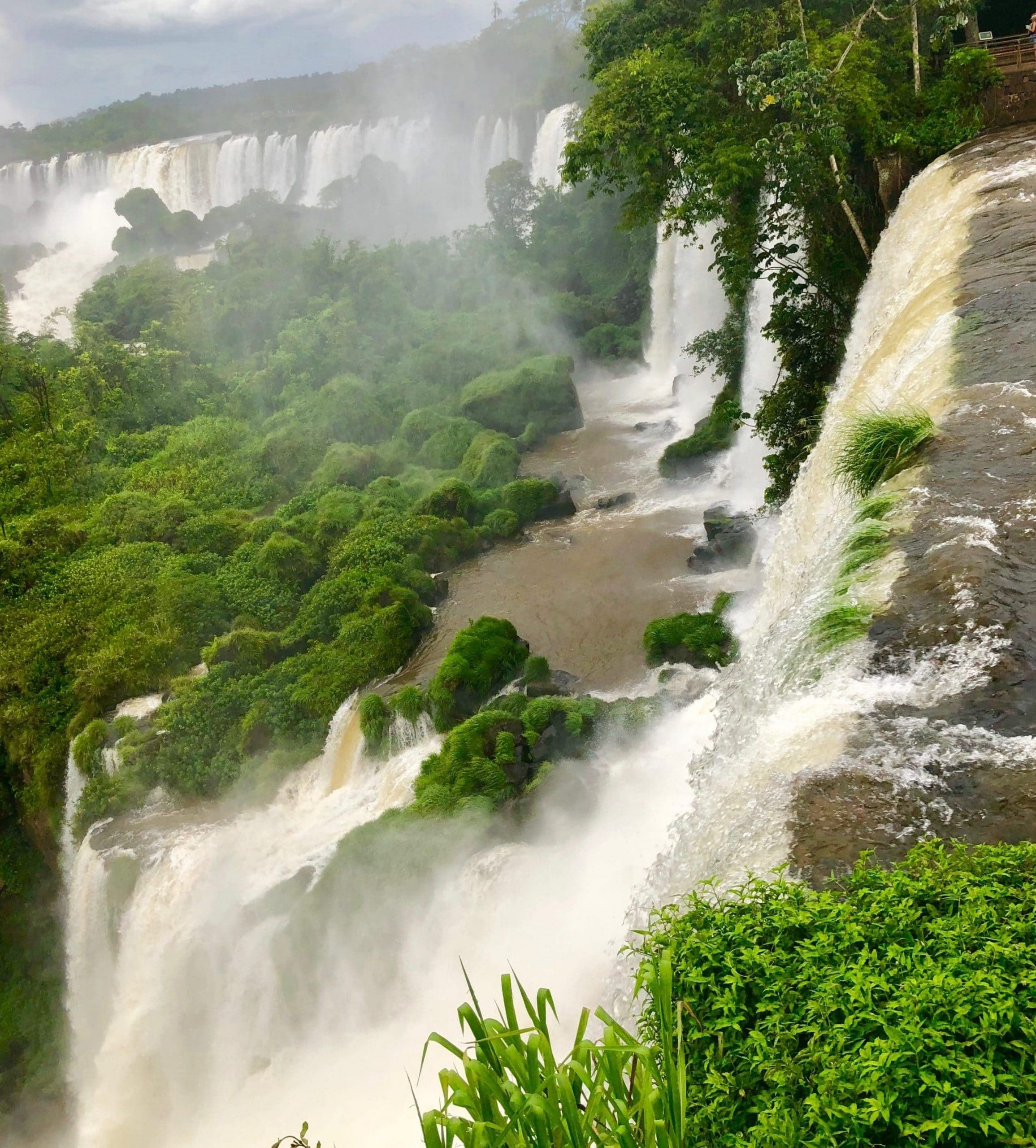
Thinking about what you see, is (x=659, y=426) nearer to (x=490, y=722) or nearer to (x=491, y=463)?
(x=491, y=463)

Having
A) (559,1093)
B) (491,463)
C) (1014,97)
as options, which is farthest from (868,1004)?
(491,463)

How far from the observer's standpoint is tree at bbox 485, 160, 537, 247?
30.5 metres

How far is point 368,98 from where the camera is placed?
46375mm

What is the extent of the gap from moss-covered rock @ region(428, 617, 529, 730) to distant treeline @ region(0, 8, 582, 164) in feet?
91.9

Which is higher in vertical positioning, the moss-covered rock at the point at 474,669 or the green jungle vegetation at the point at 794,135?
the green jungle vegetation at the point at 794,135

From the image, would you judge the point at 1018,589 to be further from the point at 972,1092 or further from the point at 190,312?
the point at 190,312

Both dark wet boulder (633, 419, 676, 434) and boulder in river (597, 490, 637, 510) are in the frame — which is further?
dark wet boulder (633, 419, 676, 434)

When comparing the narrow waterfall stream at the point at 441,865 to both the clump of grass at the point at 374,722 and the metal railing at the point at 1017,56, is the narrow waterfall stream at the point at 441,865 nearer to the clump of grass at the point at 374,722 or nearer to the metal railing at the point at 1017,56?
the clump of grass at the point at 374,722

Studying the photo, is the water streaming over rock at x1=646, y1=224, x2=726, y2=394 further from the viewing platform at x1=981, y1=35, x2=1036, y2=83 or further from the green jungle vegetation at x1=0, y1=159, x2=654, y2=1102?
the viewing platform at x1=981, y1=35, x2=1036, y2=83

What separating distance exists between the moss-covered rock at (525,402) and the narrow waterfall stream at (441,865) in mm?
9134

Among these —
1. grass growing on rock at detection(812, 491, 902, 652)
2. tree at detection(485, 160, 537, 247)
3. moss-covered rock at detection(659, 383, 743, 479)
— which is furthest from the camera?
tree at detection(485, 160, 537, 247)

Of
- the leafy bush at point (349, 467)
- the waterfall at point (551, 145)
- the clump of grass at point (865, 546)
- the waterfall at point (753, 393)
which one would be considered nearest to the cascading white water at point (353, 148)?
the waterfall at point (551, 145)

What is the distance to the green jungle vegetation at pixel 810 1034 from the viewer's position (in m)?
2.10

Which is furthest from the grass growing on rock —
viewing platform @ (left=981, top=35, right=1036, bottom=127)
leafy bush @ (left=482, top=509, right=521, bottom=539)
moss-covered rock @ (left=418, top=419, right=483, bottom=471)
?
moss-covered rock @ (left=418, top=419, right=483, bottom=471)
